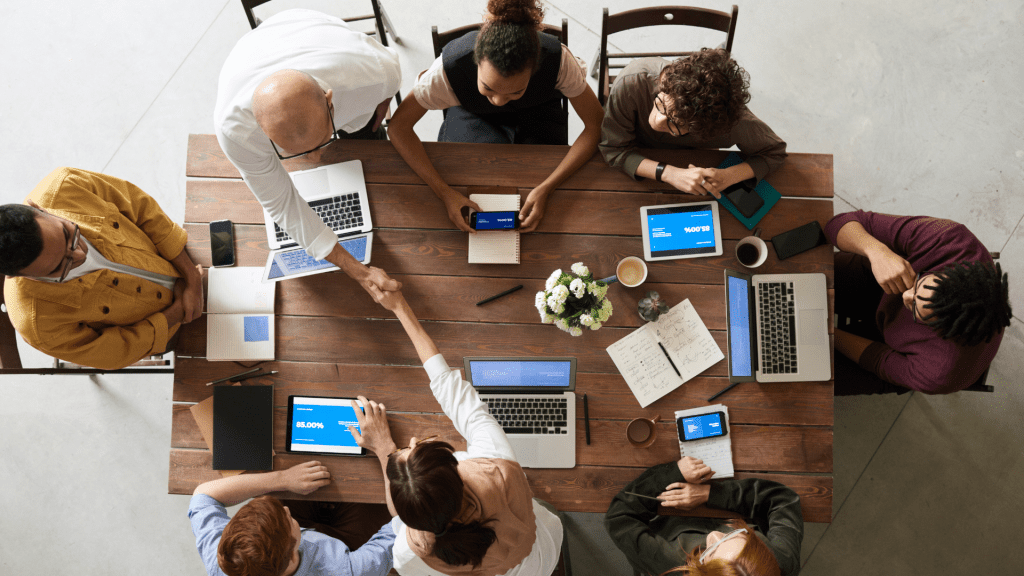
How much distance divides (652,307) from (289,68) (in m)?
1.38

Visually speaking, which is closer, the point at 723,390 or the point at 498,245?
the point at 723,390

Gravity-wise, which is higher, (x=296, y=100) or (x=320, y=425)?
(x=296, y=100)

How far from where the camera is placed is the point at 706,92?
1678 millimetres

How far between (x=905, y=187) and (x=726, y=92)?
176cm

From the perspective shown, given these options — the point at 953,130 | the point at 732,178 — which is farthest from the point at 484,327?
the point at 953,130

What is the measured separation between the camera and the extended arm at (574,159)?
199 cm

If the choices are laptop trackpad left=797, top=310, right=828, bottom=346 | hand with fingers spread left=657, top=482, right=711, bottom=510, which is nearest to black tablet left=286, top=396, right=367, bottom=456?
hand with fingers spread left=657, top=482, right=711, bottom=510

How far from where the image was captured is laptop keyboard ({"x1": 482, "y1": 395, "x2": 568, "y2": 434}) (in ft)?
6.22

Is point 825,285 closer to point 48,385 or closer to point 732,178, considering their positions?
point 732,178

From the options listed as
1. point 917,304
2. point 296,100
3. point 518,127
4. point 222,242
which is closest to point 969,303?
point 917,304

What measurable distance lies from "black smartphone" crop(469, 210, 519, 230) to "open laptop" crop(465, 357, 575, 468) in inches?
18.7

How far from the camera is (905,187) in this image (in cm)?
282

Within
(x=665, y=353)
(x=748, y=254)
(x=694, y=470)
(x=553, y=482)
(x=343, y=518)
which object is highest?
(x=748, y=254)

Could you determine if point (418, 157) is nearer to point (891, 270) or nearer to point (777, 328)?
point (777, 328)
